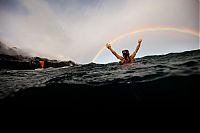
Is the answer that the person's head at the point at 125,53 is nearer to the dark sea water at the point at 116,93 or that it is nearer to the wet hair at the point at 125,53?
the wet hair at the point at 125,53

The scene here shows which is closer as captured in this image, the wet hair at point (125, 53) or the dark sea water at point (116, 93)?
the dark sea water at point (116, 93)

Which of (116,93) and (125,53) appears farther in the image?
(125,53)

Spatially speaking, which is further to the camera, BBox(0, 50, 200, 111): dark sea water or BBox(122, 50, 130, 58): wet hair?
BBox(122, 50, 130, 58): wet hair

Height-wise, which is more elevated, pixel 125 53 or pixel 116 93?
pixel 125 53

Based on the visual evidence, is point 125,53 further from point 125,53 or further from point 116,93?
point 116,93

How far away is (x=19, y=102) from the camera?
8648mm

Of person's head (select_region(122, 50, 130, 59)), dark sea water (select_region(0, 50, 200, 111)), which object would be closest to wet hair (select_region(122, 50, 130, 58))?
person's head (select_region(122, 50, 130, 59))

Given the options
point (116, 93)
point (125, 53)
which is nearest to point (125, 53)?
point (125, 53)

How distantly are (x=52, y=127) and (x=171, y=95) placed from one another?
5493 mm

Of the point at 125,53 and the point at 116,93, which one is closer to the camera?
the point at 116,93

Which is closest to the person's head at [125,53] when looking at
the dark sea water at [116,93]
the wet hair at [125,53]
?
the wet hair at [125,53]

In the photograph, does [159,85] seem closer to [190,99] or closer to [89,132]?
[190,99]

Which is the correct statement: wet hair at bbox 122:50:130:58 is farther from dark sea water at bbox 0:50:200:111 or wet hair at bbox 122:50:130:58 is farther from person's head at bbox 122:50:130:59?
dark sea water at bbox 0:50:200:111

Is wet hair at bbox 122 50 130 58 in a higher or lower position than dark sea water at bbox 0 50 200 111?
higher
